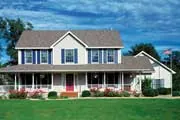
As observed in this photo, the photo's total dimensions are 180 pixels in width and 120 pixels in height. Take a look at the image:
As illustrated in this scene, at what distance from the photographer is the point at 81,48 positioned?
159 feet

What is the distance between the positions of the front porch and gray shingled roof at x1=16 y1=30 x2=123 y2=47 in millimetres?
3526

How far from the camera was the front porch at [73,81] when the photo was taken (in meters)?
47.6

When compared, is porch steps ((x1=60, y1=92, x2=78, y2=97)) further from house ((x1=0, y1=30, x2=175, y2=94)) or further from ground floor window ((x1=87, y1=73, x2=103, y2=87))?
ground floor window ((x1=87, y1=73, x2=103, y2=87))

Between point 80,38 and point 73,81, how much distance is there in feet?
17.8

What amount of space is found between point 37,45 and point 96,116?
30.0 m

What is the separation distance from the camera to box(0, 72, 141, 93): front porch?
4759 centimetres

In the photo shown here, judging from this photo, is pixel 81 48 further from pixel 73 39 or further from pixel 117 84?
pixel 117 84

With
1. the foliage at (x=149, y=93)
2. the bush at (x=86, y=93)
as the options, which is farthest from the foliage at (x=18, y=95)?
the foliage at (x=149, y=93)

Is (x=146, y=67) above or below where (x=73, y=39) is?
below

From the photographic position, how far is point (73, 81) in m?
48.4

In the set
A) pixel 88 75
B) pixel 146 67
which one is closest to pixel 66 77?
pixel 88 75

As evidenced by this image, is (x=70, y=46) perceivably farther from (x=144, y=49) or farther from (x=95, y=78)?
(x=144, y=49)

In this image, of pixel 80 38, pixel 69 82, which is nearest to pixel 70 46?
pixel 80 38

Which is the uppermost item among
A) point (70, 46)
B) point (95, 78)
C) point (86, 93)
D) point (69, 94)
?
point (70, 46)
